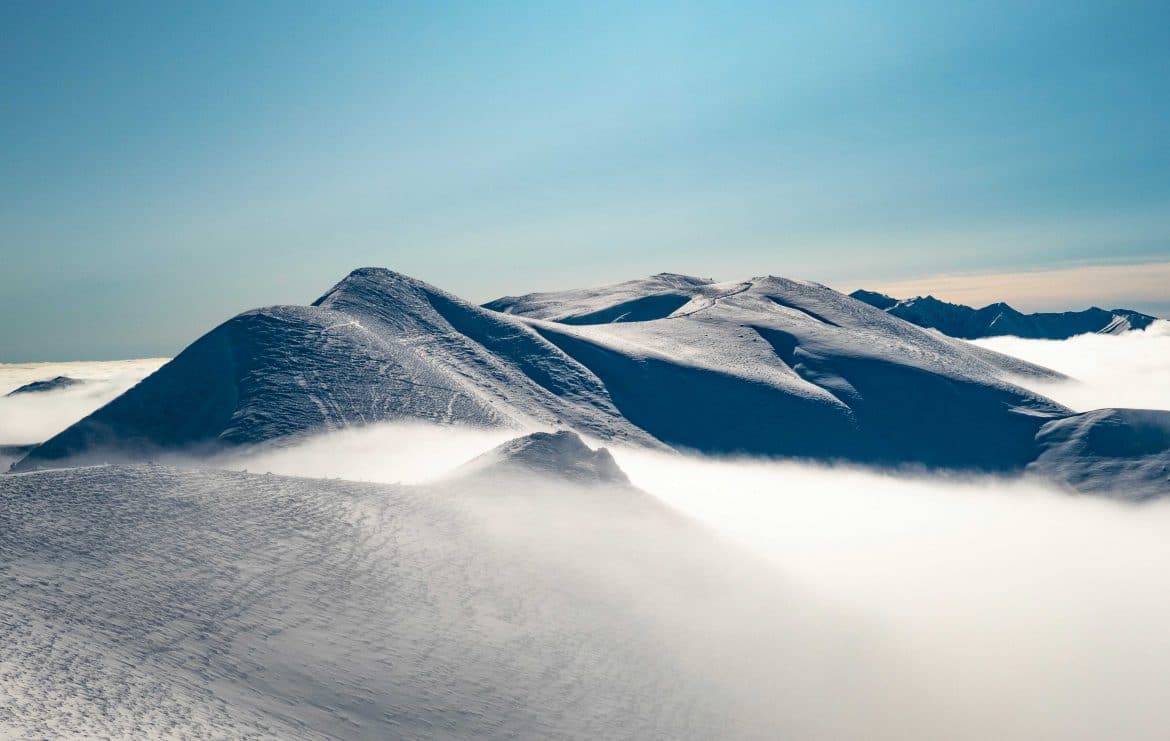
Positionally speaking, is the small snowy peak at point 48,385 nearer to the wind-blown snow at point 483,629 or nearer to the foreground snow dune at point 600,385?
the foreground snow dune at point 600,385

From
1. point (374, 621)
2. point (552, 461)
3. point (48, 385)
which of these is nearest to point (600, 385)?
point (552, 461)

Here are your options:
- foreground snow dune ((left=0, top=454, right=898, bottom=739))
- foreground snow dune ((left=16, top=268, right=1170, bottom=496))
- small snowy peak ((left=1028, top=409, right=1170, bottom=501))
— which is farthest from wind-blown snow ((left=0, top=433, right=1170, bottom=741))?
small snowy peak ((left=1028, top=409, right=1170, bottom=501))

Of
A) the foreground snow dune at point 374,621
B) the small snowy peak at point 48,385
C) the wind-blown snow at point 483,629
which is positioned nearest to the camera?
the foreground snow dune at point 374,621

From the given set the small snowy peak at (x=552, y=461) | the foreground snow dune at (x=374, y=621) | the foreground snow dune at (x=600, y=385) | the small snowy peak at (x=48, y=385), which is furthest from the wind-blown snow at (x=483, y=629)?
the small snowy peak at (x=48, y=385)

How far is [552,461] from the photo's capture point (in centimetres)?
4544

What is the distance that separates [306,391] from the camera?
2795 inches

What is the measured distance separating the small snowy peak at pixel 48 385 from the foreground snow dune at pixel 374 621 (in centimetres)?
13307

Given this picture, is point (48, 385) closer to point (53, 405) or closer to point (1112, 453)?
point (53, 405)

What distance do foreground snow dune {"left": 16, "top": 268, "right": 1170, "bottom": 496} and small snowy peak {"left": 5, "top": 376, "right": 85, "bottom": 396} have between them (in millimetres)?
75487

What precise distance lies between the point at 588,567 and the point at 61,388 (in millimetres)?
143048

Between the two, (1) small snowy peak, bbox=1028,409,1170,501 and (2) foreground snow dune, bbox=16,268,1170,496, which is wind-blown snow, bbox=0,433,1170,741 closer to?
(2) foreground snow dune, bbox=16,268,1170,496

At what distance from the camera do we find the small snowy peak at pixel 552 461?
44.0 metres

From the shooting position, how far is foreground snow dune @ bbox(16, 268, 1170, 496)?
70000 mm

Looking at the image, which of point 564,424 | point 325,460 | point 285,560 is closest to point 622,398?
point 564,424
